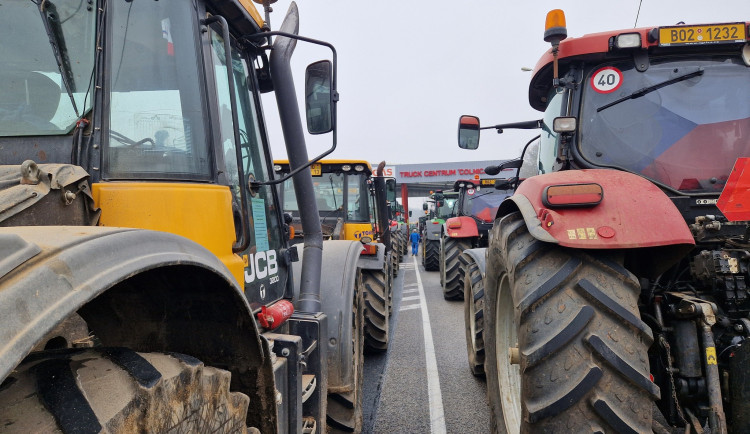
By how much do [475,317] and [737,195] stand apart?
243 cm

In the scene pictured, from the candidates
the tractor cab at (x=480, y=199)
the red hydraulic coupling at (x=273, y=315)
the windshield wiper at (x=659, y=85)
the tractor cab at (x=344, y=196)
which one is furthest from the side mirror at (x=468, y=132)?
the tractor cab at (x=480, y=199)

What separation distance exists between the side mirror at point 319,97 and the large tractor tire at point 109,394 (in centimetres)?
143

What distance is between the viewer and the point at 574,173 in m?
2.65

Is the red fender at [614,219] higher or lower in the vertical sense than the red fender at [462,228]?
higher

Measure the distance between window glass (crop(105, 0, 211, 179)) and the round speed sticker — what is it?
2.43m

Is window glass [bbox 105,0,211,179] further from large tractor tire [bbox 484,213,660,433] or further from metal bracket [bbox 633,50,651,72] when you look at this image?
metal bracket [bbox 633,50,651,72]

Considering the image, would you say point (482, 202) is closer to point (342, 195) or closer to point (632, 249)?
point (342, 195)

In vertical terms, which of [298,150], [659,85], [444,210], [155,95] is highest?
[659,85]

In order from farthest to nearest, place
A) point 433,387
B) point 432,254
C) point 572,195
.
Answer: point 432,254 → point 433,387 → point 572,195

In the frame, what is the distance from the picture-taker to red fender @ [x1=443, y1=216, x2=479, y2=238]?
29.4ft

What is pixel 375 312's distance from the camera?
5070 millimetres

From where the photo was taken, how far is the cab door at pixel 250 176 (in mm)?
2084

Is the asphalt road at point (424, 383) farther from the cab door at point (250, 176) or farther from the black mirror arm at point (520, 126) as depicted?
the black mirror arm at point (520, 126)

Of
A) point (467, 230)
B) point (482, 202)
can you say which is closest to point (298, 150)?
point (467, 230)
